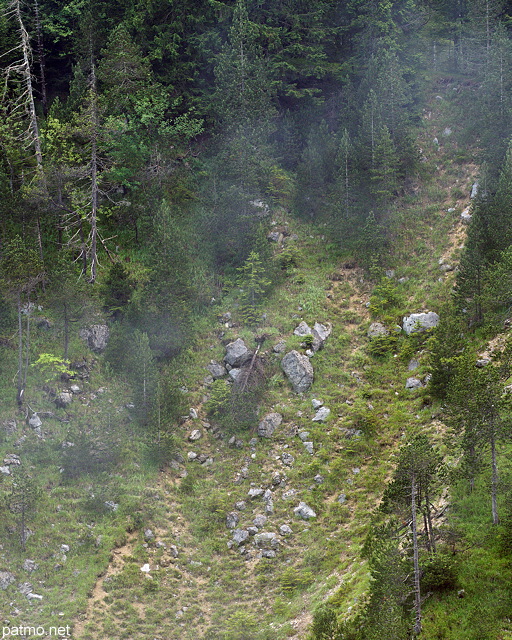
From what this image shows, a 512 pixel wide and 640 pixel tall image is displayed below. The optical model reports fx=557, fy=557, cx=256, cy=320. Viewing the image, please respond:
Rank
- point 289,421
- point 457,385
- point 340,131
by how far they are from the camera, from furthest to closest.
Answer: point 340,131 < point 289,421 < point 457,385

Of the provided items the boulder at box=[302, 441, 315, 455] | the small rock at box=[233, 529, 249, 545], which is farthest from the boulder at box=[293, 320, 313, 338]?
the small rock at box=[233, 529, 249, 545]

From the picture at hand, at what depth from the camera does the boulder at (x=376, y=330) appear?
33312mm

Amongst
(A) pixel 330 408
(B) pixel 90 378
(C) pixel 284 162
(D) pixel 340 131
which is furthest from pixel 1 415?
(D) pixel 340 131

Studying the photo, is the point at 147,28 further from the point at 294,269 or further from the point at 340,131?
the point at 294,269

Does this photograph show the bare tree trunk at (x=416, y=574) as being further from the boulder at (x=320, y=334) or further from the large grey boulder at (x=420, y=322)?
the boulder at (x=320, y=334)

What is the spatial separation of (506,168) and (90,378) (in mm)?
26301

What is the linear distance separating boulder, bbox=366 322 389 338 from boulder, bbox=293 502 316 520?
38.7ft

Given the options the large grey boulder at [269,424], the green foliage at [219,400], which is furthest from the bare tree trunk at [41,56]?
the large grey boulder at [269,424]

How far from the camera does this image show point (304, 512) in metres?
25.4

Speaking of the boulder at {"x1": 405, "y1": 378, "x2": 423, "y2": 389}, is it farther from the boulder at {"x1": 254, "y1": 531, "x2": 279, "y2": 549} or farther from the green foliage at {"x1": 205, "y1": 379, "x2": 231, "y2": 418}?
the boulder at {"x1": 254, "y1": 531, "x2": 279, "y2": 549}

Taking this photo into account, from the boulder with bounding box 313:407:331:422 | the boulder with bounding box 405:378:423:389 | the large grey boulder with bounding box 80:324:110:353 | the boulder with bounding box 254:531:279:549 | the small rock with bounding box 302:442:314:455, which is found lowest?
the boulder with bounding box 254:531:279:549

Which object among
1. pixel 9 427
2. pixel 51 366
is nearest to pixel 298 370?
pixel 51 366

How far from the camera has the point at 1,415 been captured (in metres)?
27.0

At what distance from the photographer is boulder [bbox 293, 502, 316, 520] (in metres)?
25.3
